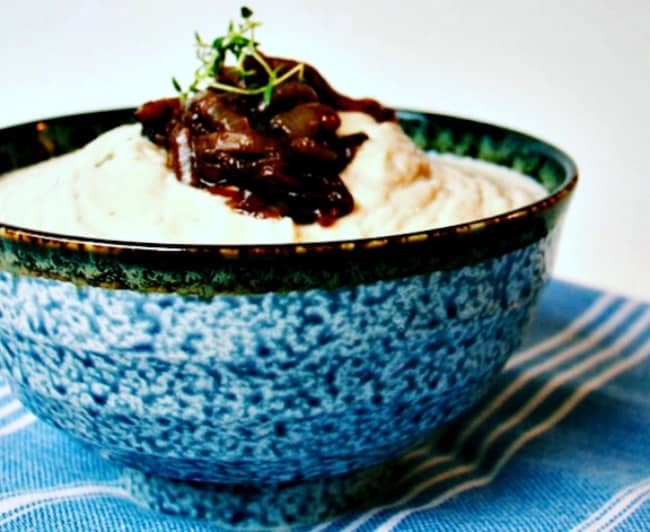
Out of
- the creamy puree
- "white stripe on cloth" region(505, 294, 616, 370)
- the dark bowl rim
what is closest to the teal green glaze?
the dark bowl rim

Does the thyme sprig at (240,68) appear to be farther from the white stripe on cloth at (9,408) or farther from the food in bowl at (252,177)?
the white stripe on cloth at (9,408)

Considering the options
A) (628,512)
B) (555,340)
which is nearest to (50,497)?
(628,512)

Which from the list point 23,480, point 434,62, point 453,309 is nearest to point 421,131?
point 453,309

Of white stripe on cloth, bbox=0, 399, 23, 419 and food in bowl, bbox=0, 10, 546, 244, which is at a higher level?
food in bowl, bbox=0, 10, 546, 244

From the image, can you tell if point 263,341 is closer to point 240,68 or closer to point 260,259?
point 260,259

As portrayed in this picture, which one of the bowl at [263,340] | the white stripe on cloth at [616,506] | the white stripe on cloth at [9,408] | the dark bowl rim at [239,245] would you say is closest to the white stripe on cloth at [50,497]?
the bowl at [263,340]

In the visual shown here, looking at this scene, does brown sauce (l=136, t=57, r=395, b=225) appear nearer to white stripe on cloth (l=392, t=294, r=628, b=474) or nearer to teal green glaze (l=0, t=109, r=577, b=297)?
teal green glaze (l=0, t=109, r=577, b=297)

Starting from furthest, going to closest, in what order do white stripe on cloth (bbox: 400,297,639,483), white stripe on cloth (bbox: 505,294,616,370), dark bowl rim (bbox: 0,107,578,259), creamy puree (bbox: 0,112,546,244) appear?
white stripe on cloth (bbox: 505,294,616,370) → white stripe on cloth (bbox: 400,297,639,483) → creamy puree (bbox: 0,112,546,244) → dark bowl rim (bbox: 0,107,578,259)
